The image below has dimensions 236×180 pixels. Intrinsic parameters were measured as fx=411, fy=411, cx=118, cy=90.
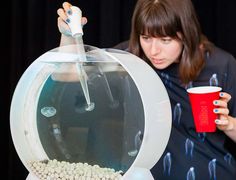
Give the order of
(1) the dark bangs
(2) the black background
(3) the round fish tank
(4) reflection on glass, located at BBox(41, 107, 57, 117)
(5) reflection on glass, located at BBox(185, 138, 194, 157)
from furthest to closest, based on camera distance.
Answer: (2) the black background
(5) reflection on glass, located at BBox(185, 138, 194, 157)
(1) the dark bangs
(4) reflection on glass, located at BBox(41, 107, 57, 117)
(3) the round fish tank

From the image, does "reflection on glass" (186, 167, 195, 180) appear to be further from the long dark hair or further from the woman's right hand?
the woman's right hand

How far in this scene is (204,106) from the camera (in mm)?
1030

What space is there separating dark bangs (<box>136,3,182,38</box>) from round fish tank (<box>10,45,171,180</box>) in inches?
9.1

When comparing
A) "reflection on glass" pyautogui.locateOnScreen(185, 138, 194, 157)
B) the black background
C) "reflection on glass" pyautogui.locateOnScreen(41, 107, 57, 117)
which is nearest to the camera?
"reflection on glass" pyautogui.locateOnScreen(41, 107, 57, 117)

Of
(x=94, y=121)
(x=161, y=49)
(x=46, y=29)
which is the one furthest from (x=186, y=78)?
(x=46, y=29)

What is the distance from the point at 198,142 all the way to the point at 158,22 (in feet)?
1.27

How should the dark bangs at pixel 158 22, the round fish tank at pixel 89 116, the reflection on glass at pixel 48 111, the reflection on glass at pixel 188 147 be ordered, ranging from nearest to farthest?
1. the round fish tank at pixel 89 116
2. the reflection on glass at pixel 48 111
3. the dark bangs at pixel 158 22
4. the reflection on glass at pixel 188 147

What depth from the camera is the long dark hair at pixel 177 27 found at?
3.77 feet

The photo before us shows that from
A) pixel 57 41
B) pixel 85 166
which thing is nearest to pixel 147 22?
pixel 85 166

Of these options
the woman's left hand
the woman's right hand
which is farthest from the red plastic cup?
the woman's right hand

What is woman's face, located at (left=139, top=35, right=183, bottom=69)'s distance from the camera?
3.85ft

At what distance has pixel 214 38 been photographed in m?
1.70

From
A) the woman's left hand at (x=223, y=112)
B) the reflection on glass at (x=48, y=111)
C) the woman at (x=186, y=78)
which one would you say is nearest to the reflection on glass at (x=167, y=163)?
the woman at (x=186, y=78)

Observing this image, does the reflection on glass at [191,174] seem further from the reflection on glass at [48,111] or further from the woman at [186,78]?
the reflection on glass at [48,111]
